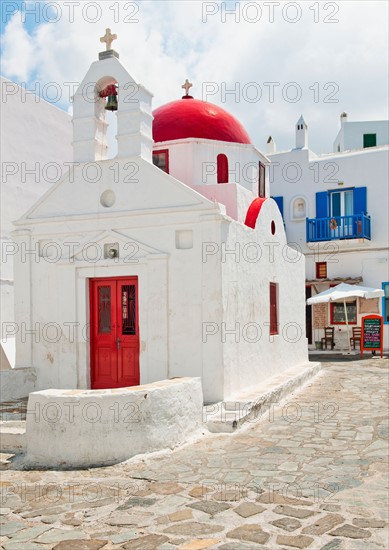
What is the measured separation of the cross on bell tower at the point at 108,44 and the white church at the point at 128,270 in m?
0.04

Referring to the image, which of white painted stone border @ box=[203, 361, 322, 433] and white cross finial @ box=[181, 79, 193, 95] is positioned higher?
white cross finial @ box=[181, 79, 193, 95]

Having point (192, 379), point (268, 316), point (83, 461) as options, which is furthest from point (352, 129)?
point (83, 461)

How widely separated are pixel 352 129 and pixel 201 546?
25279 millimetres

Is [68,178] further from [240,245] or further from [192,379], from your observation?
[192,379]

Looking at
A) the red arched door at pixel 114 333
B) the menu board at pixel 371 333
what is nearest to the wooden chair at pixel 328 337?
the menu board at pixel 371 333

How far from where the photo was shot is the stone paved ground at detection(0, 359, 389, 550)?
450 centimetres

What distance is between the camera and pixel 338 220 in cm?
2062

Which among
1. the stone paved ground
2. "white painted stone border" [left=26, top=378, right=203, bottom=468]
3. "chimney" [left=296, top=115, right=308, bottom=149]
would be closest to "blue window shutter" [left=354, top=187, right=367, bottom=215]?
"chimney" [left=296, top=115, right=308, bottom=149]

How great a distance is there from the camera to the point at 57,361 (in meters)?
9.90

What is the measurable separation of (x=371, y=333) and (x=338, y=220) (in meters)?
4.71

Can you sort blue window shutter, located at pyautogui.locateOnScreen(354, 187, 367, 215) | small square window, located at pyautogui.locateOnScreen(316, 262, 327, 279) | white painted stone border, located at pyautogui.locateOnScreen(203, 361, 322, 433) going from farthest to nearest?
small square window, located at pyautogui.locateOnScreen(316, 262, 327, 279) < blue window shutter, located at pyautogui.locateOnScreen(354, 187, 367, 215) < white painted stone border, located at pyautogui.locateOnScreen(203, 361, 322, 433)

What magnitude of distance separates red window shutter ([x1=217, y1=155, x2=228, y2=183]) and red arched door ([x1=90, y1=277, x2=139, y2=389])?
11.4 feet

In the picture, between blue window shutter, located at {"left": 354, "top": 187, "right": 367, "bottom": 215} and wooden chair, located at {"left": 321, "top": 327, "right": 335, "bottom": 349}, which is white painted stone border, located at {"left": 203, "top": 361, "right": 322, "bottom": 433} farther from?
blue window shutter, located at {"left": 354, "top": 187, "right": 367, "bottom": 215}

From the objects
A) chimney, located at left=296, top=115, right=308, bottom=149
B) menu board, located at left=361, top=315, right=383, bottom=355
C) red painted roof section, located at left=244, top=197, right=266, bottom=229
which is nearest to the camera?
red painted roof section, located at left=244, top=197, right=266, bottom=229
